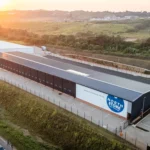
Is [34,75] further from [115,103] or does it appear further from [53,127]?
[115,103]

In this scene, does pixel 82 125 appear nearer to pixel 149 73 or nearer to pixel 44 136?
pixel 44 136

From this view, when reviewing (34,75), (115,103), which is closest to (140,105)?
(115,103)

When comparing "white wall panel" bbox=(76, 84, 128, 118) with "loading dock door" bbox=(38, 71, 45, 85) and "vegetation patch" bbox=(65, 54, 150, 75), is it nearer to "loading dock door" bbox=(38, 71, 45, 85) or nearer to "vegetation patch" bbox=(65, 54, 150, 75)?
"loading dock door" bbox=(38, 71, 45, 85)

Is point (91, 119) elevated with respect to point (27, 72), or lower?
lower

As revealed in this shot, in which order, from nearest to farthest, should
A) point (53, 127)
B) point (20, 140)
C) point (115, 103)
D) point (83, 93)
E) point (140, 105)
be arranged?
point (20, 140), point (53, 127), point (140, 105), point (115, 103), point (83, 93)

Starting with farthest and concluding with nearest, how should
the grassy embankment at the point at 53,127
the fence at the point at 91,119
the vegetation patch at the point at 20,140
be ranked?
1. the vegetation patch at the point at 20,140
2. the grassy embankment at the point at 53,127
3. the fence at the point at 91,119

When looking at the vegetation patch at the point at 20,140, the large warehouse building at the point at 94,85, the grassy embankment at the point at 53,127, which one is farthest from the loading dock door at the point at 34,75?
the vegetation patch at the point at 20,140

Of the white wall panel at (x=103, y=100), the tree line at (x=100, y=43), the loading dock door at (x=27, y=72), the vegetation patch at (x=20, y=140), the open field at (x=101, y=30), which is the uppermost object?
the open field at (x=101, y=30)

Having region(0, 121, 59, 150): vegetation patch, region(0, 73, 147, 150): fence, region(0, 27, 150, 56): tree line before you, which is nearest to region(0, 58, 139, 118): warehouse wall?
region(0, 73, 147, 150): fence

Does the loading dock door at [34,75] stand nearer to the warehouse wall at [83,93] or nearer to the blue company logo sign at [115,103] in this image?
the warehouse wall at [83,93]
